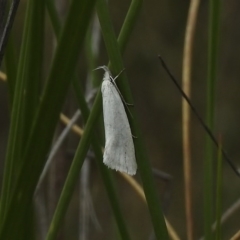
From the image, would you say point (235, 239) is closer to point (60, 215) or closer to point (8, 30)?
Answer: point (60, 215)

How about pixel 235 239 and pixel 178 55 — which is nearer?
pixel 235 239

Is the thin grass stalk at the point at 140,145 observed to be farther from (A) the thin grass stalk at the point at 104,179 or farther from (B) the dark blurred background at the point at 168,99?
(B) the dark blurred background at the point at 168,99

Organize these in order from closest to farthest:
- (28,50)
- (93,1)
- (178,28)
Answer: (93,1), (28,50), (178,28)

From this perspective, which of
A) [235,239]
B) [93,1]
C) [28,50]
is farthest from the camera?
[235,239]

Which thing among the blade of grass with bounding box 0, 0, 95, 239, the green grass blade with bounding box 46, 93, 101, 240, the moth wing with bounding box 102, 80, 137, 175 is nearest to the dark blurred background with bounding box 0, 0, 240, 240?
the moth wing with bounding box 102, 80, 137, 175

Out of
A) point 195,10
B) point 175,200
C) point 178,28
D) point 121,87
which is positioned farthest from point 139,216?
point 121,87

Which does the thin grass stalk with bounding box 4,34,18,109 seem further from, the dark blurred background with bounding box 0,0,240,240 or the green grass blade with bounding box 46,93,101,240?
the dark blurred background with bounding box 0,0,240,240
